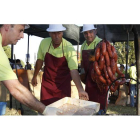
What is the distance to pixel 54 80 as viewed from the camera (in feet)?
8.32

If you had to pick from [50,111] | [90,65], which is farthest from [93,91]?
[50,111]

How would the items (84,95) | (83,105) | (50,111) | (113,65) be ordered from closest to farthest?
(50,111) → (83,105) → (113,65) → (84,95)

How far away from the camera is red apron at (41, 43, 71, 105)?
8.28 feet

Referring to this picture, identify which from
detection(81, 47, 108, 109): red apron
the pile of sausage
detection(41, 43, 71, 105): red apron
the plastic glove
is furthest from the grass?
the plastic glove

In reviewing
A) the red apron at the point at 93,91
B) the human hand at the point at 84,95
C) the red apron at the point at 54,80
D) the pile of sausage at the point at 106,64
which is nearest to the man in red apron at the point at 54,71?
the red apron at the point at 54,80

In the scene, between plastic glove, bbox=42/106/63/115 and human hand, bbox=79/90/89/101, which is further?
human hand, bbox=79/90/89/101

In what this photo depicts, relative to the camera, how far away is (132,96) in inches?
218

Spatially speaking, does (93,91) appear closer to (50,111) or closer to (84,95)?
(84,95)

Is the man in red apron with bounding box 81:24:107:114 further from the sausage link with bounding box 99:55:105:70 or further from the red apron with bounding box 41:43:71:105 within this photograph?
the sausage link with bounding box 99:55:105:70

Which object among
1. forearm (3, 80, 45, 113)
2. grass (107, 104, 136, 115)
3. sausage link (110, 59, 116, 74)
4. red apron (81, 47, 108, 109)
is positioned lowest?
grass (107, 104, 136, 115)

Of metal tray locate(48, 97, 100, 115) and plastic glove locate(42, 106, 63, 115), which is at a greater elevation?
plastic glove locate(42, 106, 63, 115)

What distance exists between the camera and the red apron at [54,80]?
2523mm

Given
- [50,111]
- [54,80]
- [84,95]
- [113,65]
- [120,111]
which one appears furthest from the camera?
[120,111]
